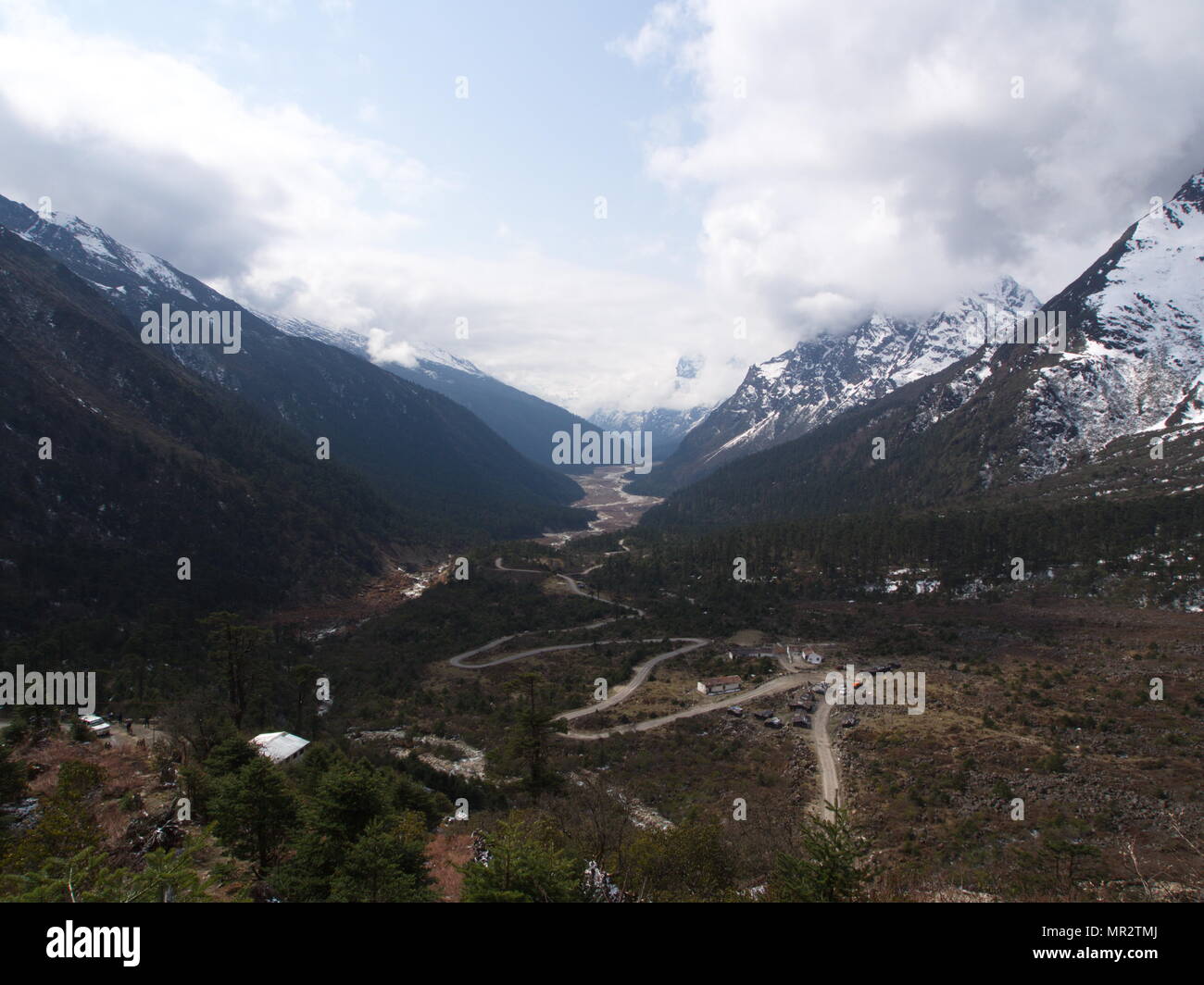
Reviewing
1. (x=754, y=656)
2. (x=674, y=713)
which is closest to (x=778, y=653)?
(x=754, y=656)

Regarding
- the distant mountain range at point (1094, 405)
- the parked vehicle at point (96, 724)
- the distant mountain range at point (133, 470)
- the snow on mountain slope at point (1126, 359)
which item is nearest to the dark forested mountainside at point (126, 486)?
the distant mountain range at point (133, 470)

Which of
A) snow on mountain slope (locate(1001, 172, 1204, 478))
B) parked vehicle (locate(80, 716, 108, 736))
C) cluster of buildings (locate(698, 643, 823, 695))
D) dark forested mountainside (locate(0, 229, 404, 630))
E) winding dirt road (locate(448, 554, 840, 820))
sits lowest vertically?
winding dirt road (locate(448, 554, 840, 820))

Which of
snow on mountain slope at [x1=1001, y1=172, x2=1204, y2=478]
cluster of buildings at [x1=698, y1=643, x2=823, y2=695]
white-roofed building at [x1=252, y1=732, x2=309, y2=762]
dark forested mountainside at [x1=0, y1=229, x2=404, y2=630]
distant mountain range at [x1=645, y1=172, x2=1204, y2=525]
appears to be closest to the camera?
white-roofed building at [x1=252, y1=732, x2=309, y2=762]

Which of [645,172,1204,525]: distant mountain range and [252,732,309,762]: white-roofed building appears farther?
[645,172,1204,525]: distant mountain range

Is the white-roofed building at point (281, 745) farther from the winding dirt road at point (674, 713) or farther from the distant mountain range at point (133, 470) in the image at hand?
the distant mountain range at point (133, 470)

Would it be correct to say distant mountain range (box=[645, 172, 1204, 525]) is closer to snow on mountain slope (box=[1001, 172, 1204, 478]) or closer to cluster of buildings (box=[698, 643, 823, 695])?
snow on mountain slope (box=[1001, 172, 1204, 478])

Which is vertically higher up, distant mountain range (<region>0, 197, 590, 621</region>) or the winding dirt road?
distant mountain range (<region>0, 197, 590, 621</region>)

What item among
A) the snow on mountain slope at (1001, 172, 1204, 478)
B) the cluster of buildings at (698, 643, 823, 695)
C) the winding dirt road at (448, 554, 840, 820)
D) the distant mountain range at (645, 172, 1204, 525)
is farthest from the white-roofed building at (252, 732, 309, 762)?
the snow on mountain slope at (1001, 172, 1204, 478)
